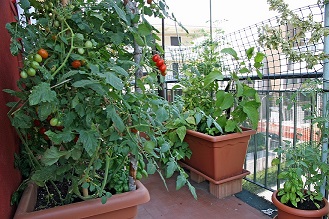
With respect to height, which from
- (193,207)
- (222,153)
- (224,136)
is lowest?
(193,207)

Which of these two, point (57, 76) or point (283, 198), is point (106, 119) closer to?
point (57, 76)

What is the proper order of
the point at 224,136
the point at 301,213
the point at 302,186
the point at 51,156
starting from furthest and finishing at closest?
the point at 224,136, the point at 302,186, the point at 301,213, the point at 51,156

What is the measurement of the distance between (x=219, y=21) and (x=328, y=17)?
1.44m

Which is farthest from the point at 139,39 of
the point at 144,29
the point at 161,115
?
the point at 161,115

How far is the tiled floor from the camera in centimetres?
163

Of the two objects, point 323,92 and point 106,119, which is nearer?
point 106,119

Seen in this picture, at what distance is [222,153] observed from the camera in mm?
1811

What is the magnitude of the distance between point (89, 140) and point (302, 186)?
1.24 m

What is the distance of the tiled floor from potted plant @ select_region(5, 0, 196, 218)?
0.73 m

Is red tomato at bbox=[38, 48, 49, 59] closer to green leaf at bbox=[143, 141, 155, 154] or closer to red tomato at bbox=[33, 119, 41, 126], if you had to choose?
red tomato at bbox=[33, 119, 41, 126]

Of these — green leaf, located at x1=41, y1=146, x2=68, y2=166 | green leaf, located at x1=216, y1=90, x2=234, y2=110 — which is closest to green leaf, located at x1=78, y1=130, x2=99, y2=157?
green leaf, located at x1=41, y1=146, x2=68, y2=166

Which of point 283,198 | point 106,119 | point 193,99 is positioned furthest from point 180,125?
point 106,119

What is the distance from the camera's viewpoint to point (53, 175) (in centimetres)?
87

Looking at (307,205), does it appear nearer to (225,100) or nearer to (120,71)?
(225,100)
